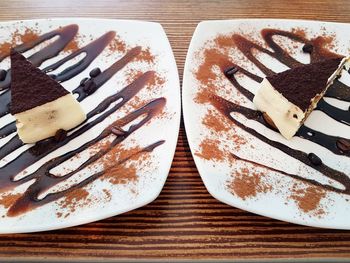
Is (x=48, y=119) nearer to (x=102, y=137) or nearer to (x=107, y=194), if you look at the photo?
(x=102, y=137)

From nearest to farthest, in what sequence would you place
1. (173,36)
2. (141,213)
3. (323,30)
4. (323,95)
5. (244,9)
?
(141,213), (323,95), (323,30), (173,36), (244,9)

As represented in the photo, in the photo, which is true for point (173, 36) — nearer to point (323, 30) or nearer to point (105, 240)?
point (323, 30)

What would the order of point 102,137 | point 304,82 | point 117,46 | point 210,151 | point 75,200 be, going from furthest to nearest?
point 117,46 < point 304,82 < point 102,137 < point 210,151 < point 75,200

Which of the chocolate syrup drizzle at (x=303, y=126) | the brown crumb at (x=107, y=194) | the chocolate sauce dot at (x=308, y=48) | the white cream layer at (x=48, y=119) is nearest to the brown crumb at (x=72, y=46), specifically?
the white cream layer at (x=48, y=119)

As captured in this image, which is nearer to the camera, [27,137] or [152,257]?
[152,257]

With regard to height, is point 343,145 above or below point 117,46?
below

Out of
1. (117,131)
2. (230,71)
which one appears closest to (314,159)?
(230,71)

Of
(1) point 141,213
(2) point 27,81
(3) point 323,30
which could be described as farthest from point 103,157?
(3) point 323,30

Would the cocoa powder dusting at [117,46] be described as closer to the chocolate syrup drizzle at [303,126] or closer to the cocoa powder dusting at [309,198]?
the chocolate syrup drizzle at [303,126]
